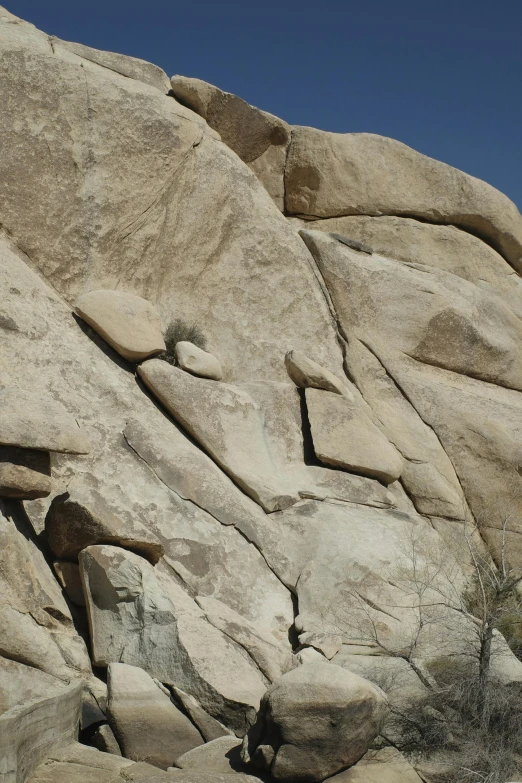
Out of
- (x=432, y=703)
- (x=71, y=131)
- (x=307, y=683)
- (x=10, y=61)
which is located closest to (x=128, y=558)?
(x=307, y=683)

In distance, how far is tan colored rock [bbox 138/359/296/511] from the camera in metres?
11.5

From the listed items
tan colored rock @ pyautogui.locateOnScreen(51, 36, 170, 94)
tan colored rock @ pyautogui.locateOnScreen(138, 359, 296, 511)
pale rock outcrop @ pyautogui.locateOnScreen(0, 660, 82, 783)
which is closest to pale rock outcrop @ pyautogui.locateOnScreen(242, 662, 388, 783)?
pale rock outcrop @ pyautogui.locateOnScreen(0, 660, 82, 783)

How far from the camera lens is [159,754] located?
302 inches

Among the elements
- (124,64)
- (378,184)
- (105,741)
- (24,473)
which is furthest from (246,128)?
(105,741)

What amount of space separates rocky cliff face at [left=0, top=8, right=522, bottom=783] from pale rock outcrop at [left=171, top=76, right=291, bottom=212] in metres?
0.05

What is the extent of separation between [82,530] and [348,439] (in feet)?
15.2

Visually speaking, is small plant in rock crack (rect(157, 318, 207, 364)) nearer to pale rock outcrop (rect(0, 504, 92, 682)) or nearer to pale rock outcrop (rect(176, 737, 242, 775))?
pale rock outcrop (rect(0, 504, 92, 682))

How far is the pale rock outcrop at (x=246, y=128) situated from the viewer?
14602mm

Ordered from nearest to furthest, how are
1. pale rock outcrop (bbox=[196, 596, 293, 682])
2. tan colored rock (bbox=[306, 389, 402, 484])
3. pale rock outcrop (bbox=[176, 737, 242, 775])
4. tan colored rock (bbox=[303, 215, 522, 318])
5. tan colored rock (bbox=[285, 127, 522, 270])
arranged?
pale rock outcrop (bbox=[176, 737, 242, 775]), pale rock outcrop (bbox=[196, 596, 293, 682]), tan colored rock (bbox=[306, 389, 402, 484]), tan colored rock (bbox=[303, 215, 522, 318]), tan colored rock (bbox=[285, 127, 522, 270])

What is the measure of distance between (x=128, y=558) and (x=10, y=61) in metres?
Result: 7.34

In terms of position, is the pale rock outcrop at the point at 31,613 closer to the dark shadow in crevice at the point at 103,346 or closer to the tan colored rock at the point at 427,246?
the dark shadow in crevice at the point at 103,346

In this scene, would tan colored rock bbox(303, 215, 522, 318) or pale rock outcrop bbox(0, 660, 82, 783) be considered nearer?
pale rock outcrop bbox(0, 660, 82, 783)

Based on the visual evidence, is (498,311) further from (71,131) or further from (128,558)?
(128,558)

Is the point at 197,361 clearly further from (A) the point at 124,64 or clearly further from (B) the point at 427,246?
(B) the point at 427,246
